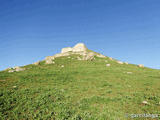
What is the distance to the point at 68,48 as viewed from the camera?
8419cm

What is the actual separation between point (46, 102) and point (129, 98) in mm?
11055

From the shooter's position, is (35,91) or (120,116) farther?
(35,91)

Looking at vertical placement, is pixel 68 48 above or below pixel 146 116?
above

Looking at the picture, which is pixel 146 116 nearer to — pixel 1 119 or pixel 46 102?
pixel 46 102

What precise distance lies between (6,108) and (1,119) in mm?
1729

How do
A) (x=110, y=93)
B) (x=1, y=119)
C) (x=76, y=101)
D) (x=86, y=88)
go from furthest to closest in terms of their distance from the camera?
1. (x=86, y=88)
2. (x=110, y=93)
3. (x=76, y=101)
4. (x=1, y=119)

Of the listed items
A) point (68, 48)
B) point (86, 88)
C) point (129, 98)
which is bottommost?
point (129, 98)

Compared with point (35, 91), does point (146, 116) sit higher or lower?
lower

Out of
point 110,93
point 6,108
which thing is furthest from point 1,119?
point 110,93

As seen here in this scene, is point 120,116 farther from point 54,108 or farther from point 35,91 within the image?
point 35,91

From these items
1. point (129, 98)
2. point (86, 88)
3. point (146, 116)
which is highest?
point (86, 88)

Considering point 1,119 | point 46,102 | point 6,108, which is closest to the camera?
point 1,119

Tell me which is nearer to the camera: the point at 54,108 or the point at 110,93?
the point at 54,108

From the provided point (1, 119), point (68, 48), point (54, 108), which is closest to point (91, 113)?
point (54, 108)
